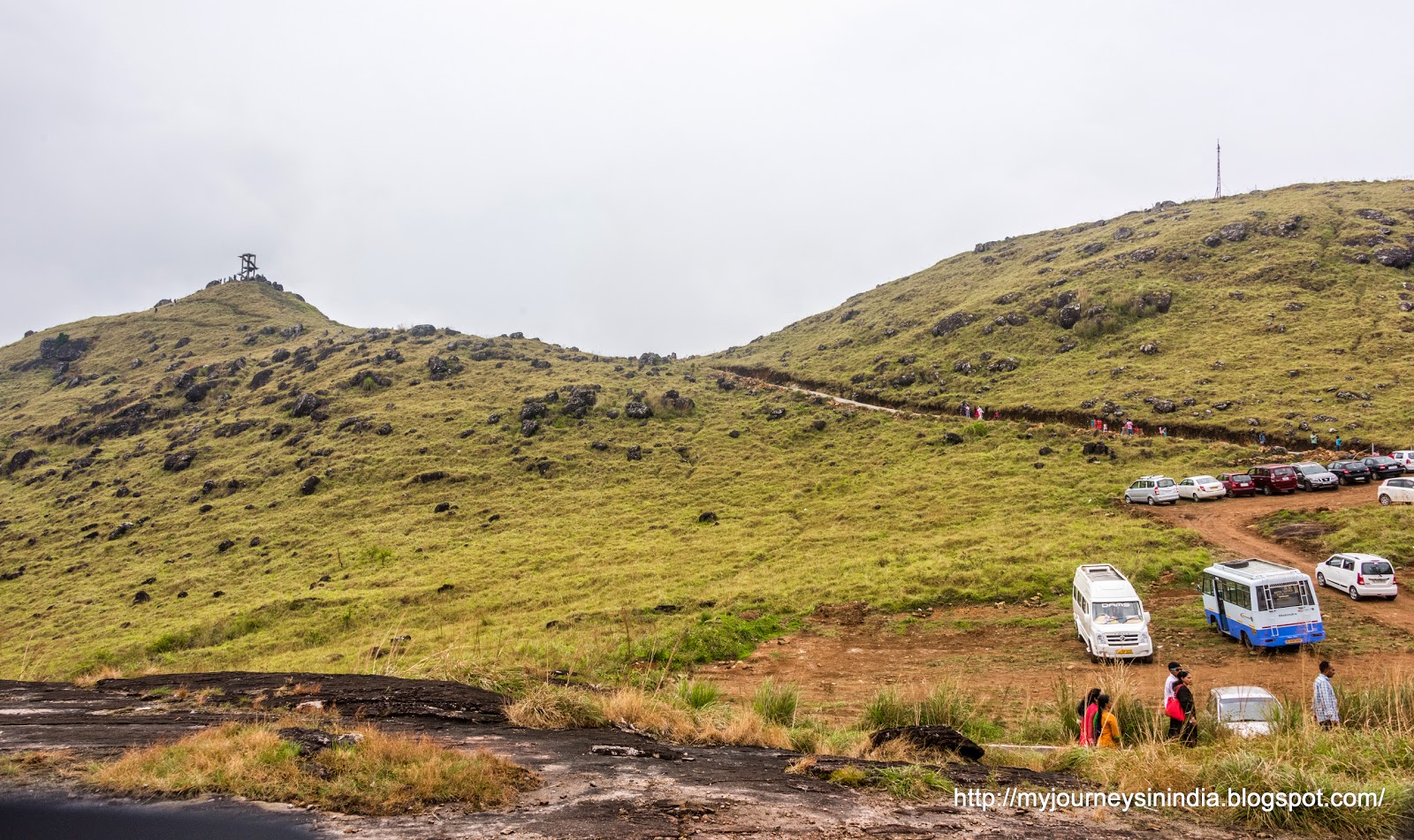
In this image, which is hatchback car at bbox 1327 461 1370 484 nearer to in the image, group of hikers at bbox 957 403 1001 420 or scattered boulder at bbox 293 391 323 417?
group of hikers at bbox 957 403 1001 420

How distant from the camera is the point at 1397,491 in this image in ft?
100

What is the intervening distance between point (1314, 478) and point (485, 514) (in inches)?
2019

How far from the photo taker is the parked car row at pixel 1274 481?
115ft

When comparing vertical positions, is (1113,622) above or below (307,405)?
below

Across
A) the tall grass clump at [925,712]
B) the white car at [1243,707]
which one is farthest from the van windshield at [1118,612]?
the tall grass clump at [925,712]

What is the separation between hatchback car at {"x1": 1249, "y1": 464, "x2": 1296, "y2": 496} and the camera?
→ 3509 centimetres

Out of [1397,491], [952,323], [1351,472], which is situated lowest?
[1397,491]

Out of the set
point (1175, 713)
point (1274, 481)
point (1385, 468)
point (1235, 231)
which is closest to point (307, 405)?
point (1175, 713)

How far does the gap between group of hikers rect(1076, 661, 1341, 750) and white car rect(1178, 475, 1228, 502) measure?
29.6m

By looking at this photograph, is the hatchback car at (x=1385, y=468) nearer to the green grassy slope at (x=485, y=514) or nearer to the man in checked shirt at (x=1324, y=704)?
the green grassy slope at (x=485, y=514)

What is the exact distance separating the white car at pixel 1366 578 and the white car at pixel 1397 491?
1068 cm

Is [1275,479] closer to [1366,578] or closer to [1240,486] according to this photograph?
[1240,486]

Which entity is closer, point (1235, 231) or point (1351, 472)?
point (1351, 472)

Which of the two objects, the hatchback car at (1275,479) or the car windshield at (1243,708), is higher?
the hatchback car at (1275,479)
